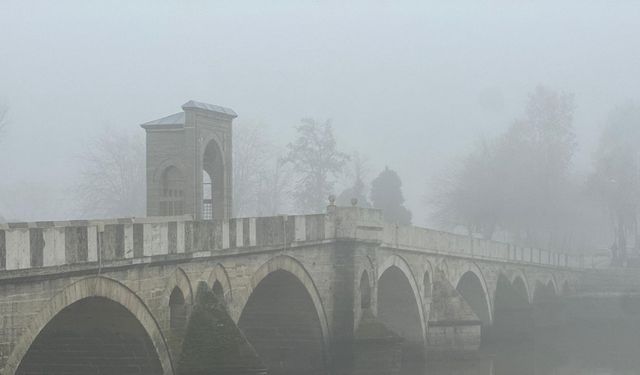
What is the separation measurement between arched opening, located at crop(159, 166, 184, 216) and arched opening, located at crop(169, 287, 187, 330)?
1084cm

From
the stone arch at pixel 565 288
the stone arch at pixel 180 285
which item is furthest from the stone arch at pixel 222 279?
the stone arch at pixel 565 288

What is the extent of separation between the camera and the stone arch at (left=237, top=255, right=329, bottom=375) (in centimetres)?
2641

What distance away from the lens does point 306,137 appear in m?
74.0

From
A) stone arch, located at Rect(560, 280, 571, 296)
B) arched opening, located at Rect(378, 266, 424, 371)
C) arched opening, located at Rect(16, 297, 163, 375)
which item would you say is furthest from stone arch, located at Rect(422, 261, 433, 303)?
stone arch, located at Rect(560, 280, 571, 296)

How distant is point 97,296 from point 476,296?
30.9 metres

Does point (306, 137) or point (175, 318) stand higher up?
point (306, 137)

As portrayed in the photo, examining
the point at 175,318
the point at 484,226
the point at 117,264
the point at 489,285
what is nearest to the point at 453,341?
the point at 489,285

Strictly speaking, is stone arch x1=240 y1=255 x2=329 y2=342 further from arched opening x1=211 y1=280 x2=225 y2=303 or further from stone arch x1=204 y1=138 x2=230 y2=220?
stone arch x1=204 y1=138 x2=230 y2=220

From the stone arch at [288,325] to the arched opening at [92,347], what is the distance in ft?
26.4

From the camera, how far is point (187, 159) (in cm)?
2936

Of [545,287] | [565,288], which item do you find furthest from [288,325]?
[565,288]

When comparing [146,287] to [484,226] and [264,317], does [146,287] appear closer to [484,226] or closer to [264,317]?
[264,317]

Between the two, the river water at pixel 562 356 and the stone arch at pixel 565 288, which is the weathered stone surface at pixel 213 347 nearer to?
the river water at pixel 562 356

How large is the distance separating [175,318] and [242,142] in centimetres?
5339
